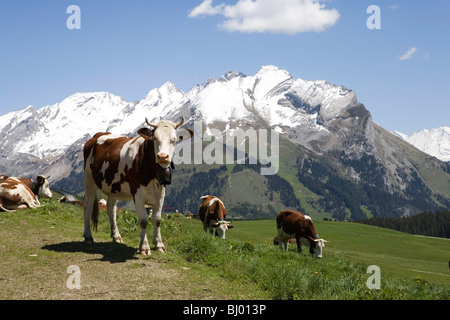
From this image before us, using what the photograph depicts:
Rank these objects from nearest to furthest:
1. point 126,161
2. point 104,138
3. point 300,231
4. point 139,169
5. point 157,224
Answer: point 139,169 < point 157,224 < point 126,161 < point 104,138 < point 300,231

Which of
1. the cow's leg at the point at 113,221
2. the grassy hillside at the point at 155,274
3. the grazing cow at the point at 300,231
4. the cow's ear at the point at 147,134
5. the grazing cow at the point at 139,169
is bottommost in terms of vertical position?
the grazing cow at the point at 300,231

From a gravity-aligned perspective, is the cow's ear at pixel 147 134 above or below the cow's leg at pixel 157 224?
above

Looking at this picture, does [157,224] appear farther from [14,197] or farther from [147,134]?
[14,197]

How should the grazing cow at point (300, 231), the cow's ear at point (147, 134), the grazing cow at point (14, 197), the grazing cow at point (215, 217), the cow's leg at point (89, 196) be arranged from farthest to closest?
the grazing cow at point (215, 217) < the grazing cow at point (300, 231) < the grazing cow at point (14, 197) < the cow's leg at point (89, 196) < the cow's ear at point (147, 134)

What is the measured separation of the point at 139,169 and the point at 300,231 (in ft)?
52.5

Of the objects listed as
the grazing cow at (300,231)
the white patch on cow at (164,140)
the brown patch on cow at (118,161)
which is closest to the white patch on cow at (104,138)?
the brown patch on cow at (118,161)

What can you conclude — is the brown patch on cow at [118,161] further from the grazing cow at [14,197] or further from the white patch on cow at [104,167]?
A: the grazing cow at [14,197]

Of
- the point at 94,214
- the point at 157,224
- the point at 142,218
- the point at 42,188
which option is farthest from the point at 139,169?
the point at 42,188

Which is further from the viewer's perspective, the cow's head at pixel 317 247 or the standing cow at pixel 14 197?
the cow's head at pixel 317 247

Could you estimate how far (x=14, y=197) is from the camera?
22.2 metres

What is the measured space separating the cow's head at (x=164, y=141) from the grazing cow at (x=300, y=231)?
1567cm

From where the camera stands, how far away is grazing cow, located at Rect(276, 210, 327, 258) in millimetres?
25500

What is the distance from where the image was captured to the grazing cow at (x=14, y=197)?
21.9 meters
